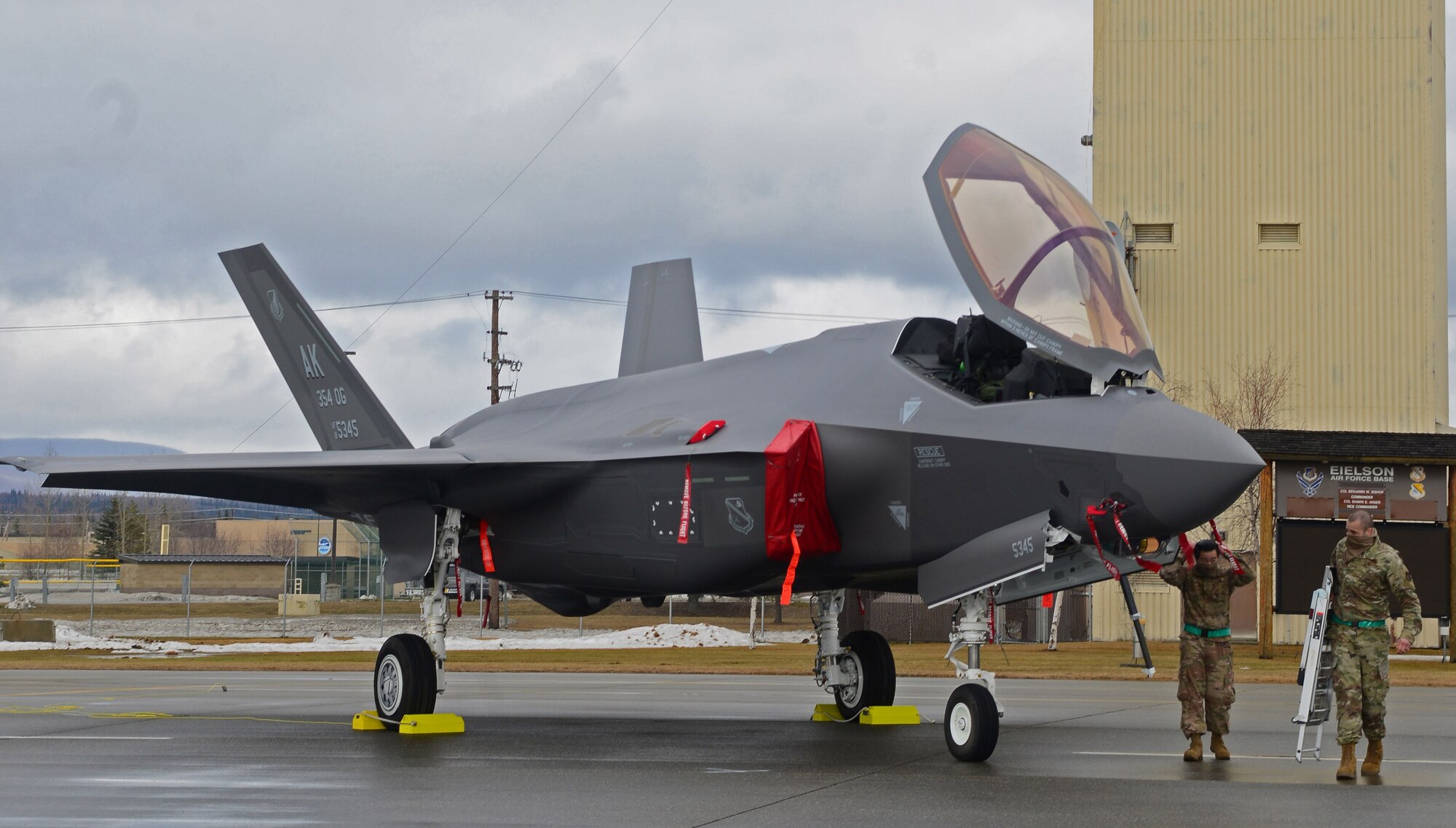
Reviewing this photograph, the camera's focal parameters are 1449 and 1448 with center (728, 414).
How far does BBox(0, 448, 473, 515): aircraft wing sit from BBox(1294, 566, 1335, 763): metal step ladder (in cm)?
753

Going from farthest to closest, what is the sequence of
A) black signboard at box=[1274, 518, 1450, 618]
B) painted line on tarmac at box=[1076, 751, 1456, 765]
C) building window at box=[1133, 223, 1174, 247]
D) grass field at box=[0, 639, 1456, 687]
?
building window at box=[1133, 223, 1174, 247] → black signboard at box=[1274, 518, 1450, 618] → grass field at box=[0, 639, 1456, 687] → painted line on tarmac at box=[1076, 751, 1456, 765]

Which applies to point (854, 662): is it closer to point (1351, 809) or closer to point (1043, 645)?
point (1351, 809)

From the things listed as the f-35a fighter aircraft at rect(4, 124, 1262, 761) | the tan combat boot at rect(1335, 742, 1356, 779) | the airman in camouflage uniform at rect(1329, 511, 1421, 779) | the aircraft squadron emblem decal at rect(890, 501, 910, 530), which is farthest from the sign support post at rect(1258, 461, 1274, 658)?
the aircraft squadron emblem decal at rect(890, 501, 910, 530)

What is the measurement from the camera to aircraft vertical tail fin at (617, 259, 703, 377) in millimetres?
17719

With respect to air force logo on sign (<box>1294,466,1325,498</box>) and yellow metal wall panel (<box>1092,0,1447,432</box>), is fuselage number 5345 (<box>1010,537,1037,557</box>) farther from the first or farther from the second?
yellow metal wall panel (<box>1092,0,1447,432</box>)

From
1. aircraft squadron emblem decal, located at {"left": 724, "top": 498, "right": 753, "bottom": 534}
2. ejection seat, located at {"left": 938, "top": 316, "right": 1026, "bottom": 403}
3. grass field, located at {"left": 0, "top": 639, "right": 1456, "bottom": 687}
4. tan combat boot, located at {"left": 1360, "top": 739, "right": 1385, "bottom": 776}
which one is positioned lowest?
grass field, located at {"left": 0, "top": 639, "right": 1456, "bottom": 687}

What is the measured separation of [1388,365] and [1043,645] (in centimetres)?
1273

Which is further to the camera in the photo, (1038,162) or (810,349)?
(810,349)

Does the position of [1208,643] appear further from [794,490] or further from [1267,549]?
[1267,549]

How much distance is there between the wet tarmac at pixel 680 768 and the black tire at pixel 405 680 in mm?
522

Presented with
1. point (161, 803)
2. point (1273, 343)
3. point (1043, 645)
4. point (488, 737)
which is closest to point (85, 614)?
point (1043, 645)

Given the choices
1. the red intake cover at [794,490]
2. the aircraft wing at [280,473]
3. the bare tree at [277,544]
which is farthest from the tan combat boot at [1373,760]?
the bare tree at [277,544]

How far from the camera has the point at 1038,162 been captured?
11.7 metres

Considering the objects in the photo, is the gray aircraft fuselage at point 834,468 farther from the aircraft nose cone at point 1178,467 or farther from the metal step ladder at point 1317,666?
the metal step ladder at point 1317,666
